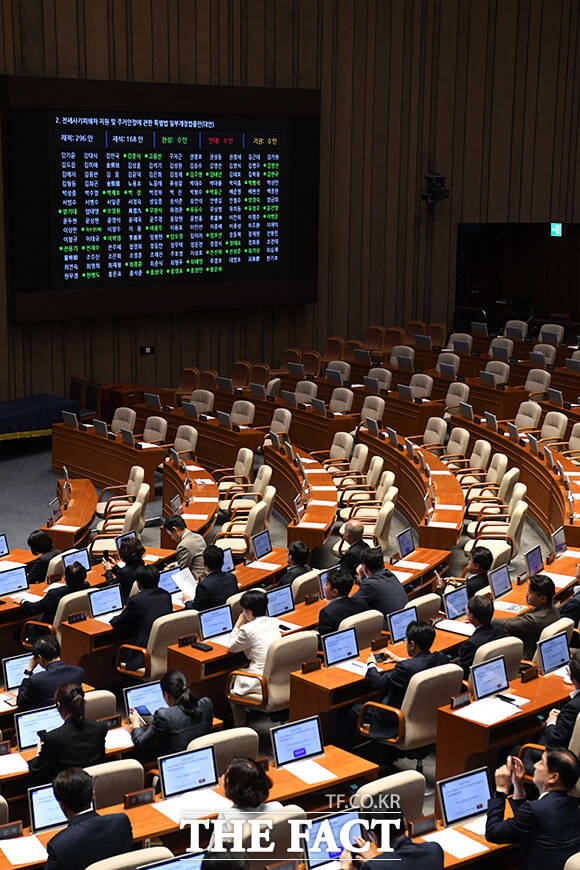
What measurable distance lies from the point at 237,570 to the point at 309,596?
44.6 inches

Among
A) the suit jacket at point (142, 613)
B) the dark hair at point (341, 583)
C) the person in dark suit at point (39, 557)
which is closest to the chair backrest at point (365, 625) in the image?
the dark hair at point (341, 583)

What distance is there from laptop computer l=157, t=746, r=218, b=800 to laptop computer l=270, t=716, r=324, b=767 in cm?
39

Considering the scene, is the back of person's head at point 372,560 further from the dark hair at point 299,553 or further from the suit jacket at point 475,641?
the suit jacket at point 475,641

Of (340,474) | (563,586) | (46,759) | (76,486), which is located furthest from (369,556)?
(76,486)

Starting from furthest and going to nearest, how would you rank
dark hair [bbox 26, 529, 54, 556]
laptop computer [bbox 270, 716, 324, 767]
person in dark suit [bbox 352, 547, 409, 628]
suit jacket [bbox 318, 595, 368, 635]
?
dark hair [bbox 26, 529, 54, 556] < person in dark suit [bbox 352, 547, 409, 628] < suit jacket [bbox 318, 595, 368, 635] < laptop computer [bbox 270, 716, 324, 767]

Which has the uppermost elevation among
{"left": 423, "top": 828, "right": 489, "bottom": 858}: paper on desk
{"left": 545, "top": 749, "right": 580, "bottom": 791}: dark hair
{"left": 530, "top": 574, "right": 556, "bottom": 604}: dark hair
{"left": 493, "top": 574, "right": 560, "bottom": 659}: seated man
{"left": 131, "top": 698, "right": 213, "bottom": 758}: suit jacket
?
{"left": 545, "top": 749, "right": 580, "bottom": 791}: dark hair

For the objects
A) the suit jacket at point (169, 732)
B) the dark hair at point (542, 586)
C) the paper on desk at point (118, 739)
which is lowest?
the paper on desk at point (118, 739)

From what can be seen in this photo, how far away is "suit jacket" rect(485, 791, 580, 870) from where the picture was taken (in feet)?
16.7

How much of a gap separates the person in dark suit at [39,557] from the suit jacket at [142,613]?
1.76m

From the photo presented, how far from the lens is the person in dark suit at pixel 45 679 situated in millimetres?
6977

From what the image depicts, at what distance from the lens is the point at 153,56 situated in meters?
18.6

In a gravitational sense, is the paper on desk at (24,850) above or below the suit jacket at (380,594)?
below

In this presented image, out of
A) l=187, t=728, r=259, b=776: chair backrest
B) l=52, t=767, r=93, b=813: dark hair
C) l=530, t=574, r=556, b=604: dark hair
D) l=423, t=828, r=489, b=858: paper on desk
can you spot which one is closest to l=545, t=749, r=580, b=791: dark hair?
l=423, t=828, r=489, b=858: paper on desk

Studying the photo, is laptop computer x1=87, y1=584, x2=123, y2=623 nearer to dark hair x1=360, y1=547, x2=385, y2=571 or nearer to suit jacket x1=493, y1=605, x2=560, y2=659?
dark hair x1=360, y1=547, x2=385, y2=571
